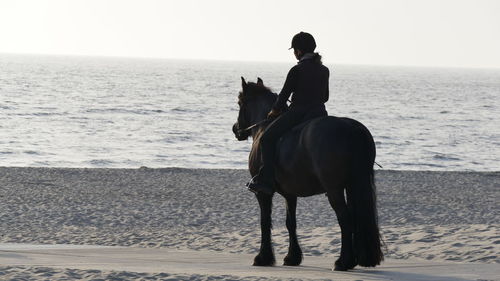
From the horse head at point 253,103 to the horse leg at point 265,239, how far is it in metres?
1.09

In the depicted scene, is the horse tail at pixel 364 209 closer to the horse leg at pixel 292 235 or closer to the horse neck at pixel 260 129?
the horse leg at pixel 292 235

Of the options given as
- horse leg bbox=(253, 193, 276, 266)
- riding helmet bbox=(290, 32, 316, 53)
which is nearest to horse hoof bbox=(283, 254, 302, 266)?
horse leg bbox=(253, 193, 276, 266)

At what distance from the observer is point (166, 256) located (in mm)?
13180

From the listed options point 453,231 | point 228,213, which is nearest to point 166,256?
point 453,231

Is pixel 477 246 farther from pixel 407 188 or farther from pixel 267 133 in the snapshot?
pixel 407 188

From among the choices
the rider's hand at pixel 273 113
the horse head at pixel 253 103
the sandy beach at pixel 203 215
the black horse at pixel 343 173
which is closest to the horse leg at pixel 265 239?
the black horse at pixel 343 173

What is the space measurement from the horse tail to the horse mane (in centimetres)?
211

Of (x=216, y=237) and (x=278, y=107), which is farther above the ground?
(x=278, y=107)

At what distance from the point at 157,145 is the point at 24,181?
22998mm

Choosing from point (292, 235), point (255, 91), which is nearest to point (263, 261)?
point (292, 235)

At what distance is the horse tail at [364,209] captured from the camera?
35.7 ft

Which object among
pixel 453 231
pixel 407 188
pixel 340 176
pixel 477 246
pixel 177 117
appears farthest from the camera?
pixel 177 117

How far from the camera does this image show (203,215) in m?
19.5

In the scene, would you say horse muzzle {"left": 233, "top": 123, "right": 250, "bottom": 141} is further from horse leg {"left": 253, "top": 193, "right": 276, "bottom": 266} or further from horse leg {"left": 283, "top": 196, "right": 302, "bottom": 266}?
horse leg {"left": 283, "top": 196, "right": 302, "bottom": 266}
